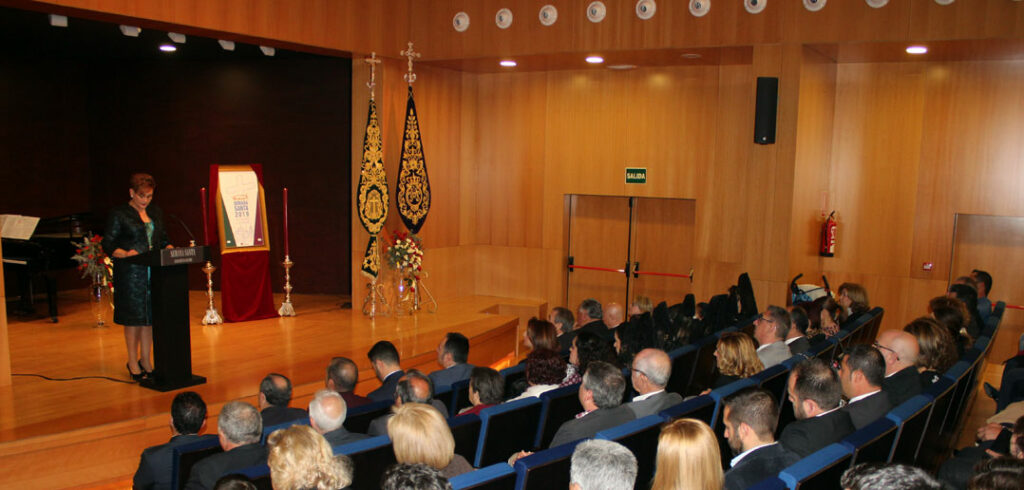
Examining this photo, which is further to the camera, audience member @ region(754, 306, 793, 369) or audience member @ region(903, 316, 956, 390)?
audience member @ region(754, 306, 793, 369)

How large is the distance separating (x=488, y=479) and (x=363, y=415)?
1450mm

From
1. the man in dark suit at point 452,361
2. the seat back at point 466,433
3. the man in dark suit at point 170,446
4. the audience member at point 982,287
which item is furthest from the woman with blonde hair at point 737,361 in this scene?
the audience member at point 982,287

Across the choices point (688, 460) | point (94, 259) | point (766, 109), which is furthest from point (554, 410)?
point (94, 259)

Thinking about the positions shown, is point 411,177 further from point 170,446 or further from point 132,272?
point 170,446

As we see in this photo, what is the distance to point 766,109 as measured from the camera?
7992 millimetres

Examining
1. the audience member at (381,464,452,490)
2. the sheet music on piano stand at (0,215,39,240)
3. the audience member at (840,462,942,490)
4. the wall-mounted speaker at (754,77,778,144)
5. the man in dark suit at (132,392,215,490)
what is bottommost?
the man in dark suit at (132,392,215,490)

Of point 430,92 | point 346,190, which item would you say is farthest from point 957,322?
point 346,190

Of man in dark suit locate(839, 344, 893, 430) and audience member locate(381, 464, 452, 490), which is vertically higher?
audience member locate(381, 464, 452, 490)

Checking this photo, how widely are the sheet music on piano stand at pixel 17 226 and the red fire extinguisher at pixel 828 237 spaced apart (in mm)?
8539

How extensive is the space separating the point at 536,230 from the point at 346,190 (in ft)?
8.69

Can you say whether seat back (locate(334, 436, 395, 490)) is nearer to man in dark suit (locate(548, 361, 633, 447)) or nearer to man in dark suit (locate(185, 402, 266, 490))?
man in dark suit (locate(185, 402, 266, 490))

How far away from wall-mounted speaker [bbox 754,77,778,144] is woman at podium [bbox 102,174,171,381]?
5.61m

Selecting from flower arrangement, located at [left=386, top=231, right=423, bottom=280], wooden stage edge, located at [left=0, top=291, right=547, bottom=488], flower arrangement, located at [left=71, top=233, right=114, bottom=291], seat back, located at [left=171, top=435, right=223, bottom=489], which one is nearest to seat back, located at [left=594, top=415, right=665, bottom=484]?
seat back, located at [left=171, top=435, right=223, bottom=489]

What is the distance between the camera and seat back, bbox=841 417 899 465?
3119 millimetres
